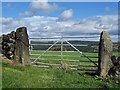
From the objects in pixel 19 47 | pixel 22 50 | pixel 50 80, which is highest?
pixel 19 47

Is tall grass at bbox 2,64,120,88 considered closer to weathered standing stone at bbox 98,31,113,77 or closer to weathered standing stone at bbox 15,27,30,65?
weathered standing stone at bbox 98,31,113,77

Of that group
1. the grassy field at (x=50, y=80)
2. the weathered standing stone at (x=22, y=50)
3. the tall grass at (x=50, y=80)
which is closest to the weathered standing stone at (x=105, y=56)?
the grassy field at (x=50, y=80)

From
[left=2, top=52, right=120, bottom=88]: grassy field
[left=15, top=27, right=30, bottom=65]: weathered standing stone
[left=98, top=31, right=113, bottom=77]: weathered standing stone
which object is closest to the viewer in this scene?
[left=2, top=52, right=120, bottom=88]: grassy field

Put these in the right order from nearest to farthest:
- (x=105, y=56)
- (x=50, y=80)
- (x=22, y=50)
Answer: (x=50, y=80), (x=105, y=56), (x=22, y=50)

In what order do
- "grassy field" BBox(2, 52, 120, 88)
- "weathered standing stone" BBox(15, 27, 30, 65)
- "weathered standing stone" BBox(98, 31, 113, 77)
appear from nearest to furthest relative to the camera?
"grassy field" BBox(2, 52, 120, 88)
"weathered standing stone" BBox(98, 31, 113, 77)
"weathered standing stone" BBox(15, 27, 30, 65)

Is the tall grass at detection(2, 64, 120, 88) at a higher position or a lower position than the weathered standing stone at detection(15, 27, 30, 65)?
lower

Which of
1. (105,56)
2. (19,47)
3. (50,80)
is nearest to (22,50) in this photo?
(19,47)

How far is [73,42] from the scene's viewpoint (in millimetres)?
18234

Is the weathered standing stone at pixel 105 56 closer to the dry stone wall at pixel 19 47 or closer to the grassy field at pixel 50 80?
the grassy field at pixel 50 80

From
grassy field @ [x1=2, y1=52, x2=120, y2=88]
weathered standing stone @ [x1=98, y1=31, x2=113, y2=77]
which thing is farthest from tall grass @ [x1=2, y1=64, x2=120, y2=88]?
weathered standing stone @ [x1=98, y1=31, x2=113, y2=77]

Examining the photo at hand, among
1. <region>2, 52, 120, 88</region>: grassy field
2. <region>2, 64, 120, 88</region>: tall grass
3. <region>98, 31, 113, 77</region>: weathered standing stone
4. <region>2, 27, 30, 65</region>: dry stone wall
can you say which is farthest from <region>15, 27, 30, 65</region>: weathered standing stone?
<region>98, 31, 113, 77</region>: weathered standing stone

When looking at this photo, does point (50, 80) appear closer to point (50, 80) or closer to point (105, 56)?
point (50, 80)

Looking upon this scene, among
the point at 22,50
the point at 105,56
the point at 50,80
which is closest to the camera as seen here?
the point at 50,80

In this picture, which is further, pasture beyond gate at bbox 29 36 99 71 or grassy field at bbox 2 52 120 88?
pasture beyond gate at bbox 29 36 99 71
